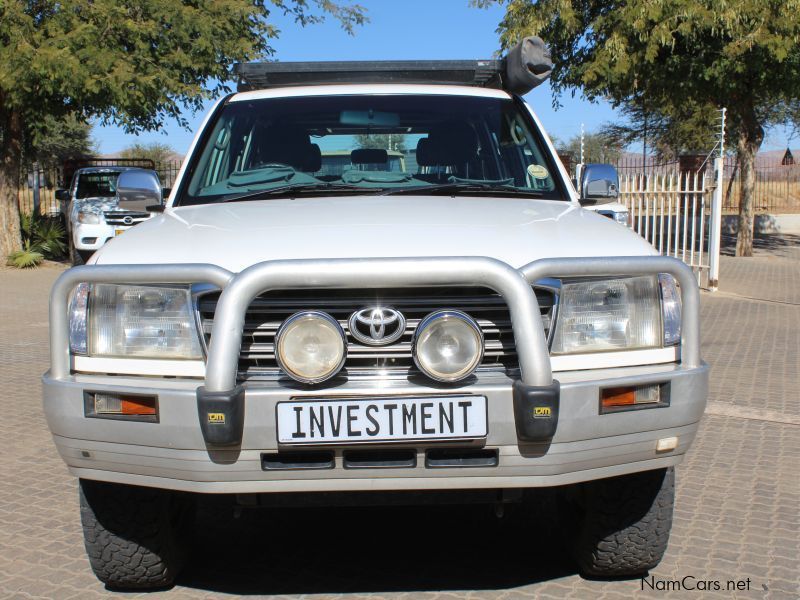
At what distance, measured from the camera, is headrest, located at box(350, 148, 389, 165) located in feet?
14.5

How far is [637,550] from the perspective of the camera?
135 inches

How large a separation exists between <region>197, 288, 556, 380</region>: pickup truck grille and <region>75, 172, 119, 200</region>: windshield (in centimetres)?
1730

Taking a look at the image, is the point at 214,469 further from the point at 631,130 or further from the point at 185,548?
the point at 631,130

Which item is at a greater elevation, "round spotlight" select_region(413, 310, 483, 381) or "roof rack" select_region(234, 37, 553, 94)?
"roof rack" select_region(234, 37, 553, 94)

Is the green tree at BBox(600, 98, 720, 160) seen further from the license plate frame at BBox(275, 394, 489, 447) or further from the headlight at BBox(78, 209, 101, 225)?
the license plate frame at BBox(275, 394, 489, 447)

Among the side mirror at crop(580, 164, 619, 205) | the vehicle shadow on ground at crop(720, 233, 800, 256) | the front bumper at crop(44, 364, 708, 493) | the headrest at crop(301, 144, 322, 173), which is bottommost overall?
the vehicle shadow on ground at crop(720, 233, 800, 256)

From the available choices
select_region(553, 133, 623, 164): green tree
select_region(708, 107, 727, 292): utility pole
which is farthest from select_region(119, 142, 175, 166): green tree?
select_region(708, 107, 727, 292): utility pole

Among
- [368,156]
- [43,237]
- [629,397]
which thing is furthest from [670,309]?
[43,237]

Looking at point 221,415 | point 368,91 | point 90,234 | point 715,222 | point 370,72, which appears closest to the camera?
point 221,415

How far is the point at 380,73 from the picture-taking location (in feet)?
16.1

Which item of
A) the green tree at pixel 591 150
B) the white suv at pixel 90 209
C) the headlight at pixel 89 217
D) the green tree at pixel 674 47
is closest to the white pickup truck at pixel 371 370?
the white suv at pixel 90 209

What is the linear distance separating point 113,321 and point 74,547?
148cm

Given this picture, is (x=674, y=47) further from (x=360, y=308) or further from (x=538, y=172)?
(x=360, y=308)

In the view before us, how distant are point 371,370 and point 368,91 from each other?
216cm
